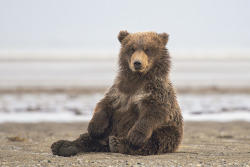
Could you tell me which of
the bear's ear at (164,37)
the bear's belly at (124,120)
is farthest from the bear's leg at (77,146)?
the bear's ear at (164,37)

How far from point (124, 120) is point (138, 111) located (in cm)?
28

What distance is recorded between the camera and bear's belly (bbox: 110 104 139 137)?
24.5ft

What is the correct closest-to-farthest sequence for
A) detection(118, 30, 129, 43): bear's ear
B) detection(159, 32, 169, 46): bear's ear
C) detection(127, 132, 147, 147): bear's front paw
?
detection(127, 132, 147, 147): bear's front paw
detection(159, 32, 169, 46): bear's ear
detection(118, 30, 129, 43): bear's ear

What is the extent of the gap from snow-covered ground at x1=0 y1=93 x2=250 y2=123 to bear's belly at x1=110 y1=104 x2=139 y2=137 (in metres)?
8.61

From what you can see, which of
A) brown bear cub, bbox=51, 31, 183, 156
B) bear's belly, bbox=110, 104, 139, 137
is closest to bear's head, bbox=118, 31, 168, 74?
brown bear cub, bbox=51, 31, 183, 156

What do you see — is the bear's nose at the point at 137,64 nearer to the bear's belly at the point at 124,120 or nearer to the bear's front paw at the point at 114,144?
the bear's belly at the point at 124,120

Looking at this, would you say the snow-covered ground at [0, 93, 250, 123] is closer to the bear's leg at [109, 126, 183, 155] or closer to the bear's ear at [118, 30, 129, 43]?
the bear's ear at [118, 30, 129, 43]

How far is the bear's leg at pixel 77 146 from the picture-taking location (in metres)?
7.39

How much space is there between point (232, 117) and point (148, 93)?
34.8ft

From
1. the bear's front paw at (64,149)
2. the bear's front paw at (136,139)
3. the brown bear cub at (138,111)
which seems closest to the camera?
the bear's front paw at (136,139)

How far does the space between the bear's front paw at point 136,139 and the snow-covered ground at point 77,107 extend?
9078 mm

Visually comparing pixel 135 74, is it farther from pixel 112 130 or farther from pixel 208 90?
pixel 208 90

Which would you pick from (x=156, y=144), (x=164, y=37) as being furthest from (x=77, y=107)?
(x=156, y=144)

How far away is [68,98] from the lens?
2336cm
